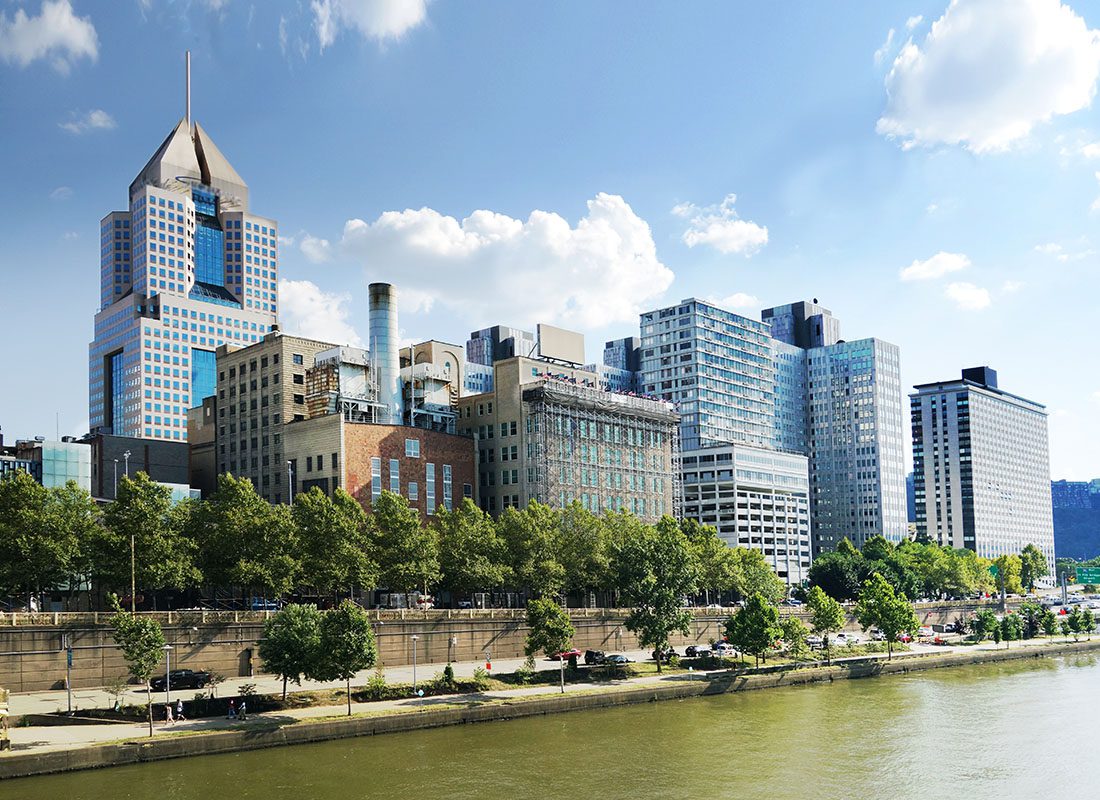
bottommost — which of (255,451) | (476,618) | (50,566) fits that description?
(476,618)

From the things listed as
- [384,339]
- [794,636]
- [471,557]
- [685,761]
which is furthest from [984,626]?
[685,761]

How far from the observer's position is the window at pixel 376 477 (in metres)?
157

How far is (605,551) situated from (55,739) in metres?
81.0

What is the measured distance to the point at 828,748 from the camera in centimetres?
7956

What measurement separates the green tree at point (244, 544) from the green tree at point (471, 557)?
21708mm

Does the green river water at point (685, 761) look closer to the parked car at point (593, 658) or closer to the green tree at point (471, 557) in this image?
the parked car at point (593, 658)

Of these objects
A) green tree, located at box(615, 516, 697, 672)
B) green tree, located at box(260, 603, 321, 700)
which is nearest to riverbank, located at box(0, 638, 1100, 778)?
green tree, located at box(260, 603, 321, 700)

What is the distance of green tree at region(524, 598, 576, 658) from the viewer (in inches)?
4144

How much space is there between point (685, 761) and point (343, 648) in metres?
28.2

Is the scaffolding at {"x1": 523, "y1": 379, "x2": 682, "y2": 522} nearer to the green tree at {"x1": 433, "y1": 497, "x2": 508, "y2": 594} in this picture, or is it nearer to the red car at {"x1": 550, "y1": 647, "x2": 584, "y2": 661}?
the green tree at {"x1": 433, "y1": 497, "x2": 508, "y2": 594}

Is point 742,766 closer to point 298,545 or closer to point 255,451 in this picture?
point 298,545

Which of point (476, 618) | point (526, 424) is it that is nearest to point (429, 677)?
point (476, 618)

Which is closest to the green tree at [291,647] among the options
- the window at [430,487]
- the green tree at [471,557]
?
the green tree at [471,557]

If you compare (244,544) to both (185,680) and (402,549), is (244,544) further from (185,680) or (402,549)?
(185,680)
